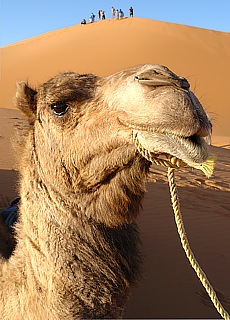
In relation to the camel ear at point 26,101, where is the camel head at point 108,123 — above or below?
below

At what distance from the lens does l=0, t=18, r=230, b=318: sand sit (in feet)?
14.4

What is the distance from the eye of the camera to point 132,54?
113ft

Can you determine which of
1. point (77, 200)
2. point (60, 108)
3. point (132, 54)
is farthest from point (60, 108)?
point (132, 54)

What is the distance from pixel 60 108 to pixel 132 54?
33.6 metres

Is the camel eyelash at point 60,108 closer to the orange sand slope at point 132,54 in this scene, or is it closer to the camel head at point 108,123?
the camel head at point 108,123

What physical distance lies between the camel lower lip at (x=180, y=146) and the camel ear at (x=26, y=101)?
903mm

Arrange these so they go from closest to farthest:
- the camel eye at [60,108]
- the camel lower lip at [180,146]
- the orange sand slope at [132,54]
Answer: the camel lower lip at [180,146] → the camel eye at [60,108] → the orange sand slope at [132,54]

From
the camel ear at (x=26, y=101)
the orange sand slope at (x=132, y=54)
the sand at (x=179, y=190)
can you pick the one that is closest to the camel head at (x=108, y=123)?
the camel ear at (x=26, y=101)

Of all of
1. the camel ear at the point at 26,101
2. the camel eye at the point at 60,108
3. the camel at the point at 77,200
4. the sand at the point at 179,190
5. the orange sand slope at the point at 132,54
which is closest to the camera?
the camel at the point at 77,200

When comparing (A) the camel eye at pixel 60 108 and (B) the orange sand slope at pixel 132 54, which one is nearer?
(A) the camel eye at pixel 60 108

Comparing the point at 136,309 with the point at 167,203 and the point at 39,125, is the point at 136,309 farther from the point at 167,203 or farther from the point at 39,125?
the point at 167,203

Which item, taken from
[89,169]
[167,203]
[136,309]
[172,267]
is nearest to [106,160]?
[89,169]

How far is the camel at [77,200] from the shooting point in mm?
1830

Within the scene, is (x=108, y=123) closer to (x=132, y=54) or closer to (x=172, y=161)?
(x=172, y=161)
